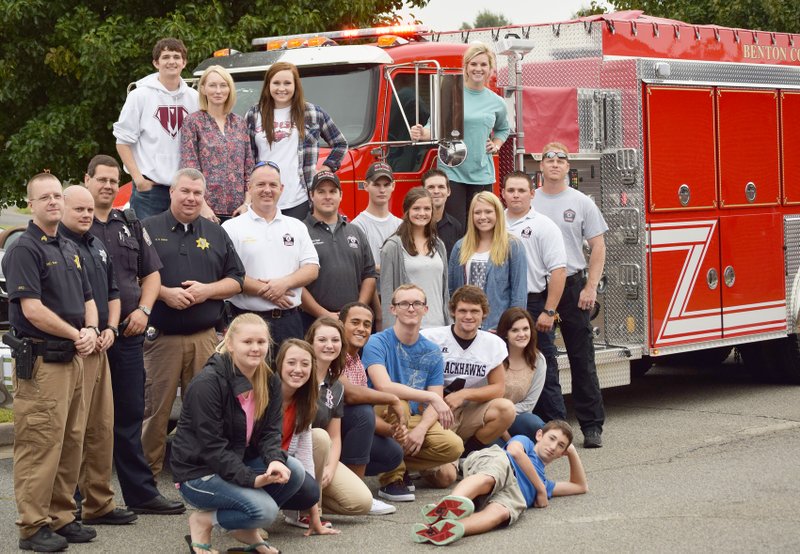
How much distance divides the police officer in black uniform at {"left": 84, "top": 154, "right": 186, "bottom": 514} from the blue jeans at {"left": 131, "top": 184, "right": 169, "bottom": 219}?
3.32ft

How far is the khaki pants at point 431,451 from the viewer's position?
7820 mm

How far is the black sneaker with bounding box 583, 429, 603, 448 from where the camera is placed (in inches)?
371

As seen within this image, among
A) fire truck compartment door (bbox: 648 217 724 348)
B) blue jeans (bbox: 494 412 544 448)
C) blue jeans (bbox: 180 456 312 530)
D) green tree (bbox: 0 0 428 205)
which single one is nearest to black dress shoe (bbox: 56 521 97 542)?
blue jeans (bbox: 180 456 312 530)

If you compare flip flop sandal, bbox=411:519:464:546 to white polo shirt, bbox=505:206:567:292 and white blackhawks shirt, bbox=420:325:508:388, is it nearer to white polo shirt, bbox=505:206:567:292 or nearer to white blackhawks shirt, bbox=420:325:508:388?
white blackhawks shirt, bbox=420:325:508:388

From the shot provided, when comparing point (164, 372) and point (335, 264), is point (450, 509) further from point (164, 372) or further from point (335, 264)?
point (335, 264)

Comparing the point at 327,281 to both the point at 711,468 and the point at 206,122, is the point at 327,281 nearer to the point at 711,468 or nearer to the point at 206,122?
the point at 206,122

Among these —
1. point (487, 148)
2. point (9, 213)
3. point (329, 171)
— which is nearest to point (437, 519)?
point (329, 171)

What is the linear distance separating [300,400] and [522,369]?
2165mm

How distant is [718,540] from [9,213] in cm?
4533

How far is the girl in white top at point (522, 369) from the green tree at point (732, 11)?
43.7 ft

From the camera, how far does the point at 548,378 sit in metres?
9.21

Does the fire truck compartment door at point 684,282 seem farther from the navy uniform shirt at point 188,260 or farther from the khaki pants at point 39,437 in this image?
the khaki pants at point 39,437

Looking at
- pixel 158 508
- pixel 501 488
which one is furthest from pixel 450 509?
pixel 158 508

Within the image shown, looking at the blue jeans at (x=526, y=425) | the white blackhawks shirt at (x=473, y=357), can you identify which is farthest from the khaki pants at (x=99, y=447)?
the blue jeans at (x=526, y=425)
